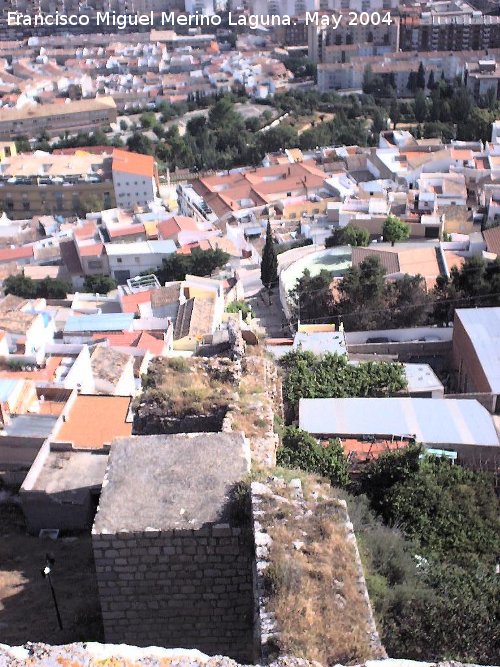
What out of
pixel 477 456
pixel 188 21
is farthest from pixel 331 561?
pixel 188 21

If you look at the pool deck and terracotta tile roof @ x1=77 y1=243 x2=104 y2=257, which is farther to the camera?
terracotta tile roof @ x1=77 y1=243 x2=104 y2=257

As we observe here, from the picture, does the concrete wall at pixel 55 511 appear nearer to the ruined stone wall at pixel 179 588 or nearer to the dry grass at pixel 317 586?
the ruined stone wall at pixel 179 588

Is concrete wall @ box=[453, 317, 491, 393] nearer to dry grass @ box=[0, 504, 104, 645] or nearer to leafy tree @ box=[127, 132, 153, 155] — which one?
dry grass @ box=[0, 504, 104, 645]

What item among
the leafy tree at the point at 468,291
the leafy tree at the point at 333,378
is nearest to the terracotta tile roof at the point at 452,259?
the leafy tree at the point at 468,291

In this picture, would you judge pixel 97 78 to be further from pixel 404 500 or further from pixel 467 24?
pixel 404 500

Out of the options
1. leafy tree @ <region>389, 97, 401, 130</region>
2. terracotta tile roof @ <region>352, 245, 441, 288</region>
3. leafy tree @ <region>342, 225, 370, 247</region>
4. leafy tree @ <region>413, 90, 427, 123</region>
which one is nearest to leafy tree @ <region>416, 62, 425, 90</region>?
leafy tree @ <region>389, 97, 401, 130</region>

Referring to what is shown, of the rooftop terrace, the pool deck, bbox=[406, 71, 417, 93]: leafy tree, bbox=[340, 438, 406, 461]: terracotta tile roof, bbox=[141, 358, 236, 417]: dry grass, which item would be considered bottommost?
the pool deck
